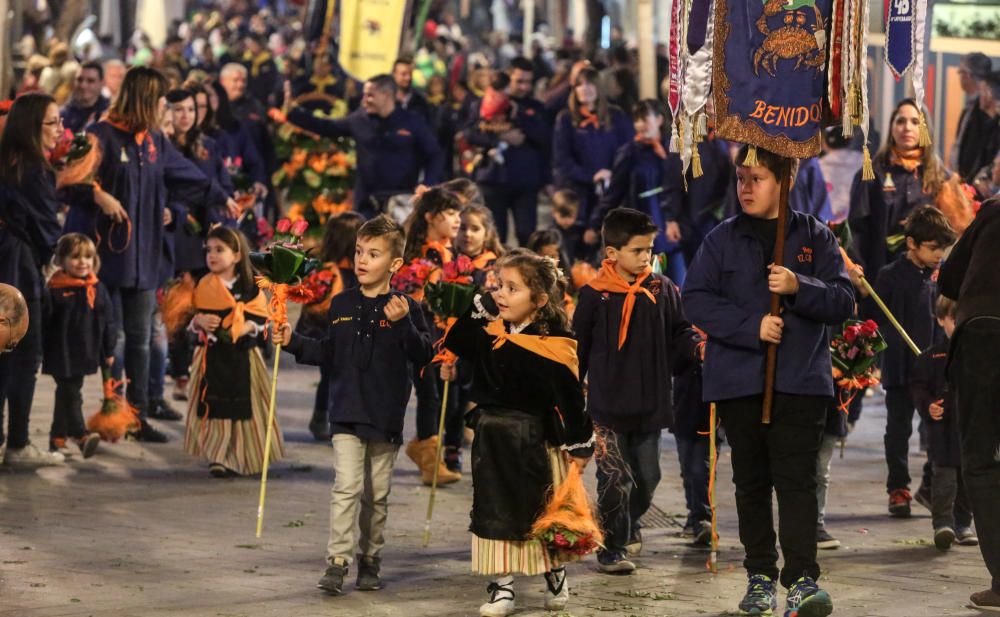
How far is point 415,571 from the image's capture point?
9766 millimetres

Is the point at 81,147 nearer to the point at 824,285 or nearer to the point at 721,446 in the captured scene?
the point at 721,446

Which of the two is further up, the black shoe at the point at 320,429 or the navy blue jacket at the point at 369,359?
the navy blue jacket at the point at 369,359

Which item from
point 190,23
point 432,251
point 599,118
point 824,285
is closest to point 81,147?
point 432,251

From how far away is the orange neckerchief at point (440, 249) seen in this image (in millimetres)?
12719

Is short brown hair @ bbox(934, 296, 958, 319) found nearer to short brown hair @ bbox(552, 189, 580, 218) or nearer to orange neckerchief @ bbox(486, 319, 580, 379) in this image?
orange neckerchief @ bbox(486, 319, 580, 379)

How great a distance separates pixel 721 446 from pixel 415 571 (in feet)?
15.5

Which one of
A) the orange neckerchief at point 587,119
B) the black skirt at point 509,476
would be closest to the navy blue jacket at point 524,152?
the orange neckerchief at point 587,119

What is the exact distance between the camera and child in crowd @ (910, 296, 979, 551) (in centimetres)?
1065

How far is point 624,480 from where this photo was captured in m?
10.0

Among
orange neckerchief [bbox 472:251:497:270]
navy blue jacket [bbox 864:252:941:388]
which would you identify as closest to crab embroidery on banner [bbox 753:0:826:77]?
navy blue jacket [bbox 864:252:941:388]

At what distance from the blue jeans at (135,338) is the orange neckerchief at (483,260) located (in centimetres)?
293

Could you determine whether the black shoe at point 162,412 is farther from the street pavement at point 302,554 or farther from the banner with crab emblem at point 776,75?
the banner with crab emblem at point 776,75

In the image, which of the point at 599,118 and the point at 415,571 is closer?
the point at 415,571

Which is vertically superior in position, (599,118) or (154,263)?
(599,118)
